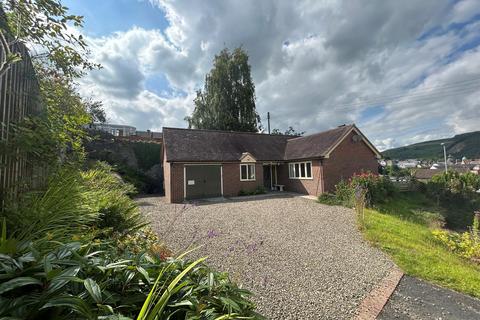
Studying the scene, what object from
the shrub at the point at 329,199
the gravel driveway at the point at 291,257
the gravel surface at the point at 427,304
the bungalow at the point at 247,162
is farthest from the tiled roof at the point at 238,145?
the gravel surface at the point at 427,304

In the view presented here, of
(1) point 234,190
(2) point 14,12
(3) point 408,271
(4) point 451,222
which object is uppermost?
(2) point 14,12

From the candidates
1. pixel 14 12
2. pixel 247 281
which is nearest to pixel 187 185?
pixel 247 281

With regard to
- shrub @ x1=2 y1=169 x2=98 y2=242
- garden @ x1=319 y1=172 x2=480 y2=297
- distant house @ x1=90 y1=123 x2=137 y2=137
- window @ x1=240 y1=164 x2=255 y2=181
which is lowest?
garden @ x1=319 y1=172 x2=480 y2=297

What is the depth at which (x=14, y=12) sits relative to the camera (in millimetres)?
2709

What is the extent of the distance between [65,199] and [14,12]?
2.31m

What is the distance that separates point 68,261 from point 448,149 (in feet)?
422

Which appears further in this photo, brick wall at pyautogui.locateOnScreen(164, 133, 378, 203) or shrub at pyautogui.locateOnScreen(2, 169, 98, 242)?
brick wall at pyautogui.locateOnScreen(164, 133, 378, 203)

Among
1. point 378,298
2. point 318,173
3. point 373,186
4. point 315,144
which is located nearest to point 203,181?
point 318,173

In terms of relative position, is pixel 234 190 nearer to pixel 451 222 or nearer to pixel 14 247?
pixel 451 222

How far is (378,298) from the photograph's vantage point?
13.1ft

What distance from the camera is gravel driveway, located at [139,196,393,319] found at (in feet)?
12.4

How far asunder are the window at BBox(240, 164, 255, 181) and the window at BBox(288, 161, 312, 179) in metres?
3.38

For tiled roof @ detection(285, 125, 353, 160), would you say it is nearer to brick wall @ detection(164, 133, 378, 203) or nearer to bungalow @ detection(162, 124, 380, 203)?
bungalow @ detection(162, 124, 380, 203)

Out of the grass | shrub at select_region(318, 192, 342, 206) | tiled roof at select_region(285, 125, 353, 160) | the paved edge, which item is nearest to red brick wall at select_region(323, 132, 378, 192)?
tiled roof at select_region(285, 125, 353, 160)
